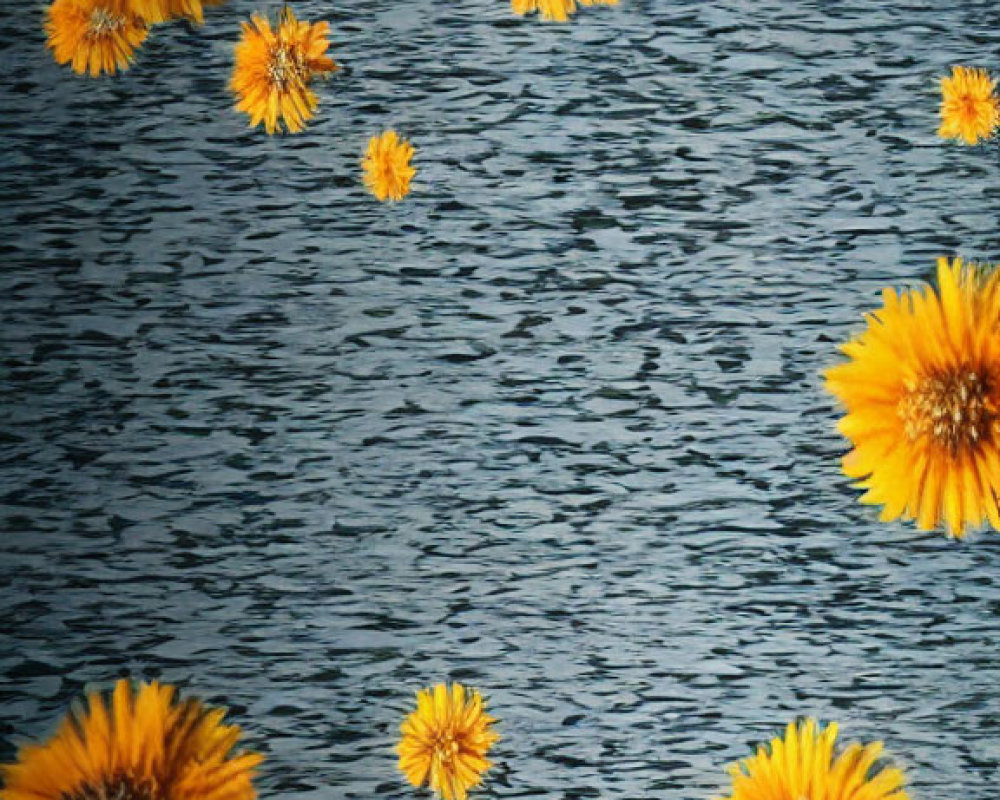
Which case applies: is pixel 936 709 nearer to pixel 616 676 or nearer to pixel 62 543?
pixel 616 676

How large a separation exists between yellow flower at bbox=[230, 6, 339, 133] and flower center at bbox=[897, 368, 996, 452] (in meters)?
0.50

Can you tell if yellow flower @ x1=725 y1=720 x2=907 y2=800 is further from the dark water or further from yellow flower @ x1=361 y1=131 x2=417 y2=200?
yellow flower @ x1=361 y1=131 x2=417 y2=200

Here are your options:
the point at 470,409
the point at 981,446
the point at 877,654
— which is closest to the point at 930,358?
the point at 981,446

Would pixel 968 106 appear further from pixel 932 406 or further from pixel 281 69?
pixel 281 69

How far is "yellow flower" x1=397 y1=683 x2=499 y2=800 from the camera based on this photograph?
646 millimetres

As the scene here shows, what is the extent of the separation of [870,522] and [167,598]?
0.55 metres

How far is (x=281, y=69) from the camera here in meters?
0.66

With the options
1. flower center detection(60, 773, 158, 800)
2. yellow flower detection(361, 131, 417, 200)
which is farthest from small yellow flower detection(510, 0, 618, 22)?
flower center detection(60, 773, 158, 800)

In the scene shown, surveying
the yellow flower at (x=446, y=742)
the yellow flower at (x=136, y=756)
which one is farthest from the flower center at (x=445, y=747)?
the yellow flower at (x=136, y=756)

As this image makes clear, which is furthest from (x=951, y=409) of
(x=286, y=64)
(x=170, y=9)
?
(x=170, y=9)

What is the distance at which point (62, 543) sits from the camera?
0.64m

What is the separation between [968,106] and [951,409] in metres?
0.25

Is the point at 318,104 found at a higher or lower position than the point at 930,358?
higher

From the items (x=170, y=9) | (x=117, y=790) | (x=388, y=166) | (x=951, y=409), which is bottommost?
(x=117, y=790)
